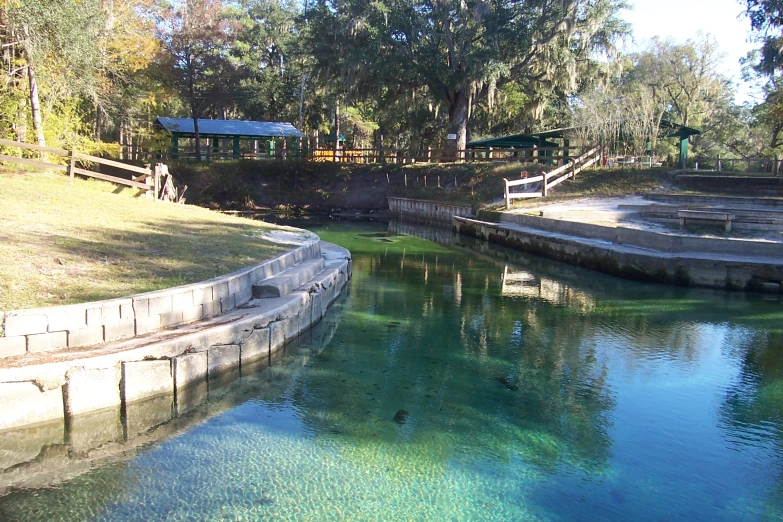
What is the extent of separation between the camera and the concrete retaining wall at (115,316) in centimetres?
649

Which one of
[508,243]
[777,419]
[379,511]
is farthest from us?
[508,243]

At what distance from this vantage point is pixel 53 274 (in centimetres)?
827

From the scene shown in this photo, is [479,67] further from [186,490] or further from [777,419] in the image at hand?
[186,490]

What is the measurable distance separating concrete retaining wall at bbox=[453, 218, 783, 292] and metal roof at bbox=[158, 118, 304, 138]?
29416 millimetres

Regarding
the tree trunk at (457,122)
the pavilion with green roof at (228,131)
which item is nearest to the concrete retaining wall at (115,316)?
the tree trunk at (457,122)

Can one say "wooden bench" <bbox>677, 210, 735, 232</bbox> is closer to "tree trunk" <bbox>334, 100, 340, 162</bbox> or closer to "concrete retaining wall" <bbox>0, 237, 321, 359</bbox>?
"concrete retaining wall" <bbox>0, 237, 321, 359</bbox>

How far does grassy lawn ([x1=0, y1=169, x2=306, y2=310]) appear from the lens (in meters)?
7.95

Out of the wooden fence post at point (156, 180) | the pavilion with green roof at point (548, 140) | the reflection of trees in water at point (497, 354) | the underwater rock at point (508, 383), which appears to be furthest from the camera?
the pavilion with green roof at point (548, 140)

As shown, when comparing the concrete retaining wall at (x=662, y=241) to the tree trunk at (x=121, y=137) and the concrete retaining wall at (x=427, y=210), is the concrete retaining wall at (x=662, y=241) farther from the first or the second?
the tree trunk at (x=121, y=137)

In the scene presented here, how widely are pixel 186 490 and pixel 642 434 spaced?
5.02 meters

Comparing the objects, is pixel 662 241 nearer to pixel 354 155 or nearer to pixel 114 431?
pixel 114 431

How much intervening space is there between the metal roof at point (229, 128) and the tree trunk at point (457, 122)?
13.6 m

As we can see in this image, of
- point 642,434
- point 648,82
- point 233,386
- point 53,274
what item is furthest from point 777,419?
point 648,82

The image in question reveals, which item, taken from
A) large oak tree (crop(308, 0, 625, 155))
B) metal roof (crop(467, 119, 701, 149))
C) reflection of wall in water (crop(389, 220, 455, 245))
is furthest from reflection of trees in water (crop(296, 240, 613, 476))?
large oak tree (crop(308, 0, 625, 155))
